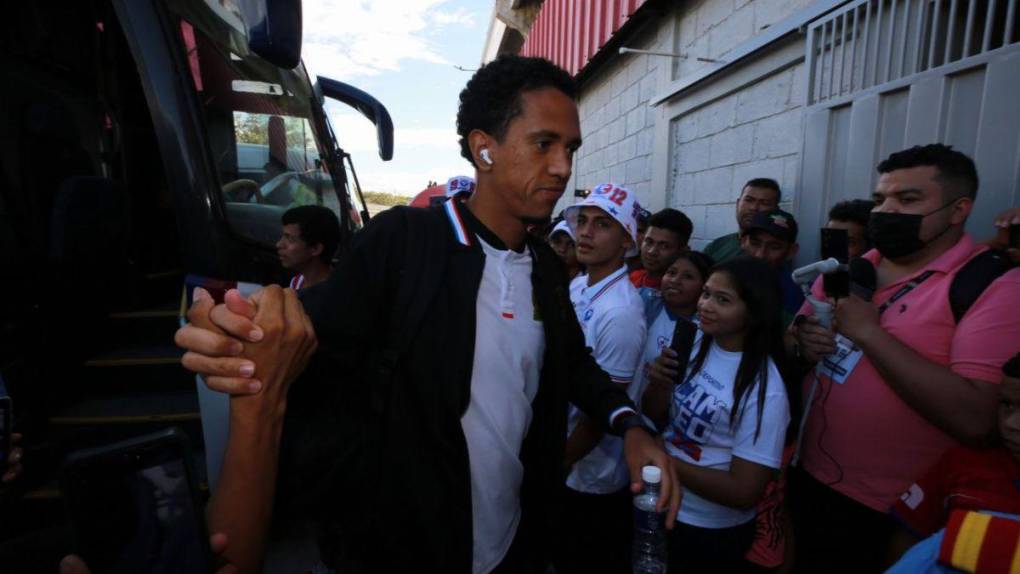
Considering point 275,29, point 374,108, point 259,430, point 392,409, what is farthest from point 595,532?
point 374,108

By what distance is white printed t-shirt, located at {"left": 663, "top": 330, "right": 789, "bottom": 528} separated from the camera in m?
1.86

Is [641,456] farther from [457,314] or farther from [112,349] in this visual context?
[112,349]

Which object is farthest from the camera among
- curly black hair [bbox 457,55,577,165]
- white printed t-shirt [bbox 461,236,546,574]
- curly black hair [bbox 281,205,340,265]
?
curly black hair [bbox 281,205,340,265]

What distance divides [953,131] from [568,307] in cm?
202

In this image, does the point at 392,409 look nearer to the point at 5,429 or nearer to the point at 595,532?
the point at 5,429

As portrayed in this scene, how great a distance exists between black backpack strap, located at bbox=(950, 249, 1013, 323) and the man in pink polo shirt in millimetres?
22

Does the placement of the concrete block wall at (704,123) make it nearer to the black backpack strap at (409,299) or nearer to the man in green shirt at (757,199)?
the man in green shirt at (757,199)

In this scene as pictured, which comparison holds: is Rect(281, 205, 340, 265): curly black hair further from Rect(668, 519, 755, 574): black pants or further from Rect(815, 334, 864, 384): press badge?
Rect(815, 334, 864, 384): press badge

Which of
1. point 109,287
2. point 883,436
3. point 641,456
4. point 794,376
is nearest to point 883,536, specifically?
point 883,436

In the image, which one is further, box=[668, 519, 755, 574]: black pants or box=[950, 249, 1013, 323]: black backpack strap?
box=[668, 519, 755, 574]: black pants

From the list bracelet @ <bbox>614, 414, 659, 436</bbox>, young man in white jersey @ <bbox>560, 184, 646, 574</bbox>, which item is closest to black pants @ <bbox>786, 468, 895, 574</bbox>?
young man in white jersey @ <bbox>560, 184, 646, 574</bbox>

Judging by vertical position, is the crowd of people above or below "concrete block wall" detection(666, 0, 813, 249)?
below

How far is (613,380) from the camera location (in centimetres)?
224

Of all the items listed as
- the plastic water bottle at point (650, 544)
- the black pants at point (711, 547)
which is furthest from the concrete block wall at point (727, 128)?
the plastic water bottle at point (650, 544)
